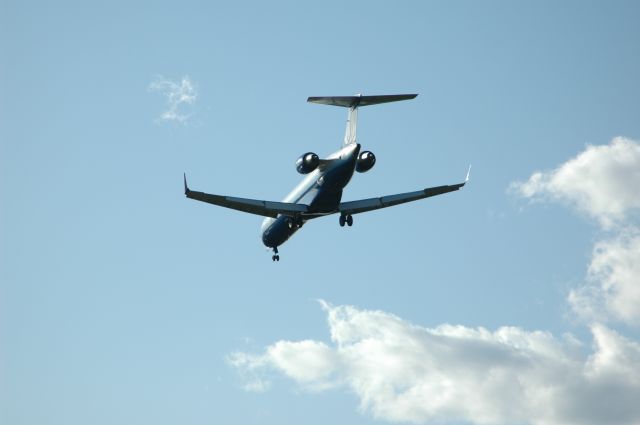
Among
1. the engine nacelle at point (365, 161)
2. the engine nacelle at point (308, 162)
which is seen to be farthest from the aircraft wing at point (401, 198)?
the engine nacelle at point (308, 162)

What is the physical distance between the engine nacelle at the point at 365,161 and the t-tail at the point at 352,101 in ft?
3.49

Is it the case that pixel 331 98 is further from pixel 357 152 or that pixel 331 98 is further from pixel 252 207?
pixel 252 207

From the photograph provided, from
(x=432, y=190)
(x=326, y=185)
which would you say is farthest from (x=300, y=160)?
(x=432, y=190)

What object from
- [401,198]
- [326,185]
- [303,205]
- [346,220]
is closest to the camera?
[326,185]

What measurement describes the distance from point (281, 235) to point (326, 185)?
387 inches

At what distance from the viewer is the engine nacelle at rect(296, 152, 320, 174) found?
54031 mm

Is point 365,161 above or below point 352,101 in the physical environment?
below

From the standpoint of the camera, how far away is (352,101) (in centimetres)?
5588

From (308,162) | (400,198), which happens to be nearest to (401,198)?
(400,198)

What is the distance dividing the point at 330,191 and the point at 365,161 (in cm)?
260

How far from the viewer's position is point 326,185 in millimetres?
55438

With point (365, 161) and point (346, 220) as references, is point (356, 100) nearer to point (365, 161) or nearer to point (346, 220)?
point (365, 161)

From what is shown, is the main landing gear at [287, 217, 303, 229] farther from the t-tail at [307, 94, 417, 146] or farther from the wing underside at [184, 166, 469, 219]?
the t-tail at [307, 94, 417, 146]

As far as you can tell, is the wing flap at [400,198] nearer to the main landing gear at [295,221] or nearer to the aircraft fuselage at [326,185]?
the aircraft fuselage at [326,185]
